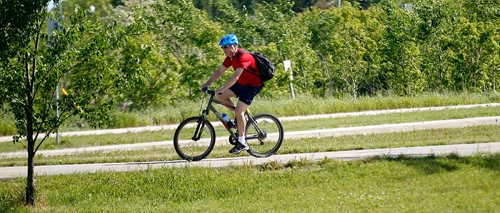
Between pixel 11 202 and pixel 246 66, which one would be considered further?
pixel 246 66

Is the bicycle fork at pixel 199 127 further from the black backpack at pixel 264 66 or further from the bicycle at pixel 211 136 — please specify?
the black backpack at pixel 264 66

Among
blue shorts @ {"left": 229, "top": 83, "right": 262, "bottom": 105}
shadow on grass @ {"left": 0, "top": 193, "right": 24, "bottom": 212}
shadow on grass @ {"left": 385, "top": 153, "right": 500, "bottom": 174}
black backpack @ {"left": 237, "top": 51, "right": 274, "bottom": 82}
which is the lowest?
shadow on grass @ {"left": 0, "top": 193, "right": 24, "bottom": 212}

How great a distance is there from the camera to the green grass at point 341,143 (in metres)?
12.7

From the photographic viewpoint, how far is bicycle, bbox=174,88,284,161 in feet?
40.5

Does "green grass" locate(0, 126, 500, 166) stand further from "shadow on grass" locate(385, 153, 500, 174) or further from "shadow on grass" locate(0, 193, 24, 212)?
"shadow on grass" locate(0, 193, 24, 212)

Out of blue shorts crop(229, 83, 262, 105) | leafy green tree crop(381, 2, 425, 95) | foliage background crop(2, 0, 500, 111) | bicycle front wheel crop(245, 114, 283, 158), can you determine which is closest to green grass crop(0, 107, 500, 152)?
bicycle front wheel crop(245, 114, 283, 158)

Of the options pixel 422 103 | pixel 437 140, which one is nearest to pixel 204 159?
pixel 437 140

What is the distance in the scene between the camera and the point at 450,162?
10305mm

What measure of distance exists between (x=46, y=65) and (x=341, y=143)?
17.6 ft

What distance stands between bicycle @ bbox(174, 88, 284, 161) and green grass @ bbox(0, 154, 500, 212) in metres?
1.14

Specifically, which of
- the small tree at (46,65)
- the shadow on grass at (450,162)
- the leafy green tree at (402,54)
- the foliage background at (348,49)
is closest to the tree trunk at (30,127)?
the small tree at (46,65)

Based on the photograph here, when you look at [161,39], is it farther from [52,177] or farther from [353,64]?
[52,177]

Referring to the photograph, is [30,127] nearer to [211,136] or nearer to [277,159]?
[211,136]

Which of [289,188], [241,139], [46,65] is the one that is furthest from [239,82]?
[46,65]
